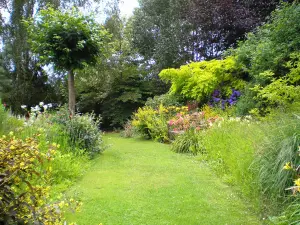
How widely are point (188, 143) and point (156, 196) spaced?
320cm

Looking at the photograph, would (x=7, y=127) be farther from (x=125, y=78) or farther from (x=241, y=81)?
(x=125, y=78)

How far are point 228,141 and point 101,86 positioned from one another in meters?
8.88

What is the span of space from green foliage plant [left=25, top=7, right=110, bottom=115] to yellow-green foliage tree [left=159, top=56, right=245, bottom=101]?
4.04m

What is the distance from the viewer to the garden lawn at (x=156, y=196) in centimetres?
288

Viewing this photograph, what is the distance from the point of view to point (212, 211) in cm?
304

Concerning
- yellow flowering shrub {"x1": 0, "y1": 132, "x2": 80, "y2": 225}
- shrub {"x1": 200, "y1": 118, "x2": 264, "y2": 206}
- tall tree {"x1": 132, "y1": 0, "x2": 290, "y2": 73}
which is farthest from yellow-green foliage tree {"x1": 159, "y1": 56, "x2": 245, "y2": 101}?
Answer: yellow flowering shrub {"x1": 0, "y1": 132, "x2": 80, "y2": 225}

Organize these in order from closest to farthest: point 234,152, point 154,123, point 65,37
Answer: point 234,152 → point 65,37 → point 154,123

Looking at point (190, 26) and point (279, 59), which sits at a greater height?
point (190, 26)

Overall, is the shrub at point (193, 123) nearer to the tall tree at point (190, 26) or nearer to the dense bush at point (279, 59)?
the dense bush at point (279, 59)

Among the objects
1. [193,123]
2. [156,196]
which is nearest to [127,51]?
[193,123]

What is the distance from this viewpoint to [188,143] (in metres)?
6.55

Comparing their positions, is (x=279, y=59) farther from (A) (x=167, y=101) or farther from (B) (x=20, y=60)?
(B) (x=20, y=60)

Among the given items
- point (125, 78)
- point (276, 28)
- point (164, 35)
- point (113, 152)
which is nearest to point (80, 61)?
point (113, 152)

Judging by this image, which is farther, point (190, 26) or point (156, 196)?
point (190, 26)
